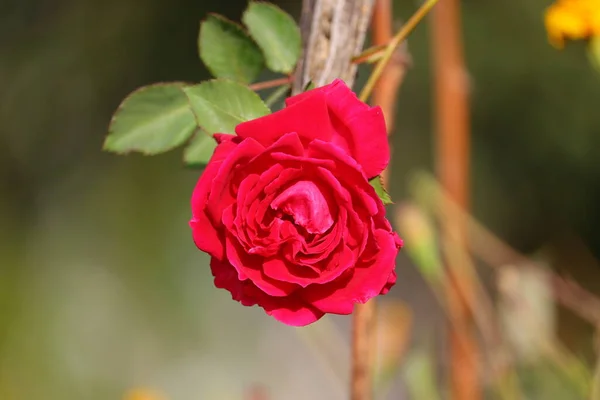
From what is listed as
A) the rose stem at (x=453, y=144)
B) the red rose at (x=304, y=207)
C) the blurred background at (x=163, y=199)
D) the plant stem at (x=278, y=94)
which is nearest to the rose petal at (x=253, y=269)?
the red rose at (x=304, y=207)

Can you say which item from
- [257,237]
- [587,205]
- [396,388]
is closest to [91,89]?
[396,388]

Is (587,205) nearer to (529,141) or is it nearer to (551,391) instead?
(529,141)

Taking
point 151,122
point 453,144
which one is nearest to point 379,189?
point 151,122

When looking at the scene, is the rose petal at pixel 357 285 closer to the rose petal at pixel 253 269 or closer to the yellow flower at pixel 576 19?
the rose petal at pixel 253 269

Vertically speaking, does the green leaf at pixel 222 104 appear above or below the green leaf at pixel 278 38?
below

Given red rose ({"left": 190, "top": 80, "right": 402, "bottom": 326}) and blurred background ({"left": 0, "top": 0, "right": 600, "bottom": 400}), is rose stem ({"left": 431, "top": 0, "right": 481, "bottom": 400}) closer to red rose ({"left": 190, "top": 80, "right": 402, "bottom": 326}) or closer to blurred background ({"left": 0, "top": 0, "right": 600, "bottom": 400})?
red rose ({"left": 190, "top": 80, "right": 402, "bottom": 326})

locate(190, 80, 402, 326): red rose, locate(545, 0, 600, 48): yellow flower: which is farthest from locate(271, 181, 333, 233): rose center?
locate(545, 0, 600, 48): yellow flower
